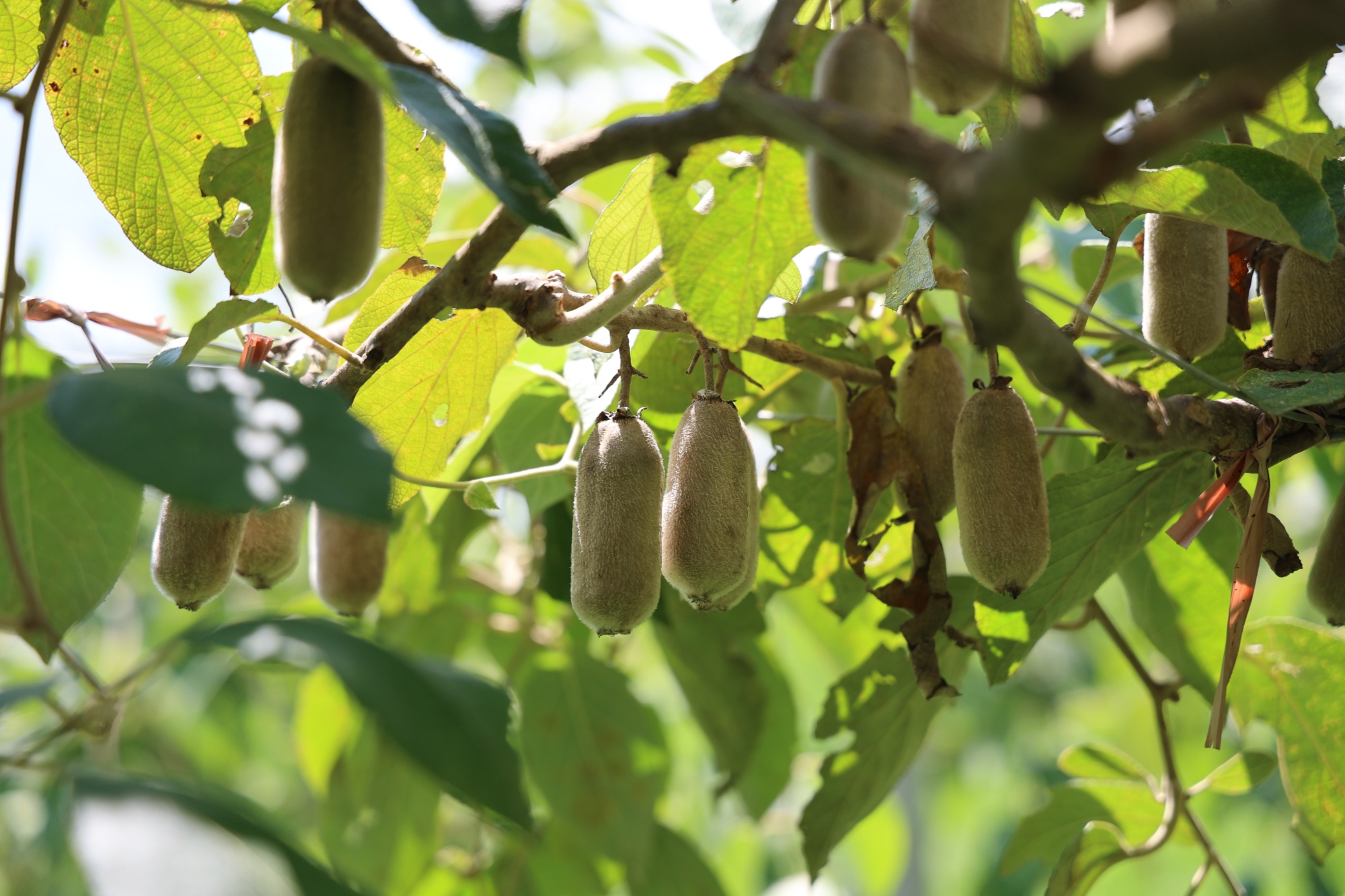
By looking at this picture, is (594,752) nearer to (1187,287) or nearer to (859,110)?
(1187,287)

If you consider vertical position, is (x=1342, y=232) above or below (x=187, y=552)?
above

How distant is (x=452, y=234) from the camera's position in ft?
3.15

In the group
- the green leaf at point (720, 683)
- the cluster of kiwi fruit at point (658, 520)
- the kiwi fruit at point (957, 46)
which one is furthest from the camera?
the green leaf at point (720, 683)

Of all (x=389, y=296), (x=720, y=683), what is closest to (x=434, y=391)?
(x=389, y=296)

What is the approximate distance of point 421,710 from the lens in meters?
0.36

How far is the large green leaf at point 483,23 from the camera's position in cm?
39

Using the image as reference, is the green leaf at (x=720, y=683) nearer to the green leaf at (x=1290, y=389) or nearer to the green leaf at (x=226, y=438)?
the green leaf at (x=1290, y=389)

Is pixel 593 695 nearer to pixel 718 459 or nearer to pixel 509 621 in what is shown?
pixel 509 621

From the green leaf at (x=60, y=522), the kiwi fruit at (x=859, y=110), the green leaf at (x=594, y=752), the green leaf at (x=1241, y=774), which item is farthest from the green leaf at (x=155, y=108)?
the green leaf at (x=1241, y=774)

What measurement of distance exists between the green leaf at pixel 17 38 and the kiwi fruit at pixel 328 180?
0.29 metres

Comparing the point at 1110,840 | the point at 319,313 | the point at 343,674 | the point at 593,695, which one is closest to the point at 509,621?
the point at 593,695

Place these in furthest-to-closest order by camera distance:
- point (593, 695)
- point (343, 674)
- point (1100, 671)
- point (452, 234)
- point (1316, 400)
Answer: point (1100, 671) → point (593, 695) → point (452, 234) → point (1316, 400) → point (343, 674)

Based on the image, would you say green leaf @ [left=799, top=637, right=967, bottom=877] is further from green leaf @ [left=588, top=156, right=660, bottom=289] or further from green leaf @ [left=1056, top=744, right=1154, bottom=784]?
green leaf @ [left=588, top=156, right=660, bottom=289]

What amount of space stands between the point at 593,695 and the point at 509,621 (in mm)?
141
